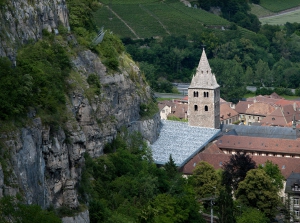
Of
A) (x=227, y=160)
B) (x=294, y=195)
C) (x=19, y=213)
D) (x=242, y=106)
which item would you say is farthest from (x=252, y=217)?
(x=242, y=106)

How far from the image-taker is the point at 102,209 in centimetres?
6125

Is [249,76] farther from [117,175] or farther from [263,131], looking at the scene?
[117,175]

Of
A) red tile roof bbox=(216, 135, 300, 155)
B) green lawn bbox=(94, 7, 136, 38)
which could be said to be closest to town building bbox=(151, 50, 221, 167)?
red tile roof bbox=(216, 135, 300, 155)

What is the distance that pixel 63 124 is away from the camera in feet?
193

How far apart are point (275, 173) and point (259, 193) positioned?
285 inches

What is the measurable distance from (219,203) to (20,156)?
75.4 ft

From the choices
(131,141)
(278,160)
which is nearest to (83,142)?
(131,141)

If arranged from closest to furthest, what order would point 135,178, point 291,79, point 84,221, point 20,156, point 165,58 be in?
point 20,156
point 84,221
point 135,178
point 291,79
point 165,58

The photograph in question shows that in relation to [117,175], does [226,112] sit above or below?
below

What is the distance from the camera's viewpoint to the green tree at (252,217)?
7244 centimetres

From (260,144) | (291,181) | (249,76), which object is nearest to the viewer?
(291,181)

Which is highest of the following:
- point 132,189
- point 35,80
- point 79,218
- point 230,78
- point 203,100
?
point 35,80

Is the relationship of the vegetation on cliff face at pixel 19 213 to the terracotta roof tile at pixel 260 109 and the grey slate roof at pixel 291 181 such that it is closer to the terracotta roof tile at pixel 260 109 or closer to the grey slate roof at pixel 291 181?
the grey slate roof at pixel 291 181

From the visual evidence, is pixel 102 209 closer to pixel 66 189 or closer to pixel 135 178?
pixel 66 189
